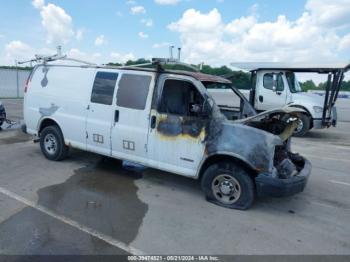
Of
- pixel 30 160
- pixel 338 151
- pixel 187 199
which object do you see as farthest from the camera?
pixel 338 151

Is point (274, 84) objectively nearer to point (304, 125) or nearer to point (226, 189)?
point (304, 125)

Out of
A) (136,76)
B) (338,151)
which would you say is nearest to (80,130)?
Result: (136,76)

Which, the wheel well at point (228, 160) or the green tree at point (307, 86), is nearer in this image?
the wheel well at point (228, 160)

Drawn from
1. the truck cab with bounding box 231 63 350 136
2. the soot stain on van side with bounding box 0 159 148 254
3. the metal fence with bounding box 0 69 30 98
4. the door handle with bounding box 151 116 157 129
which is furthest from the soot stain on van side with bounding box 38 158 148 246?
the metal fence with bounding box 0 69 30 98

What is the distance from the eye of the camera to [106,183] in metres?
5.38

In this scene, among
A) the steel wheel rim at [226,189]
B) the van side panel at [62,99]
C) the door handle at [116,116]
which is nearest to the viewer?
the steel wheel rim at [226,189]

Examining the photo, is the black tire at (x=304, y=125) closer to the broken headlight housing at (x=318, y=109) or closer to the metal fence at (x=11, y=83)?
the broken headlight housing at (x=318, y=109)

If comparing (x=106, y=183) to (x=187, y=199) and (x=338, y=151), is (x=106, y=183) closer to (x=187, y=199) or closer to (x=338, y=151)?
(x=187, y=199)

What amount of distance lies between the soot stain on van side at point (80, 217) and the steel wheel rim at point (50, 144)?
1.11 m

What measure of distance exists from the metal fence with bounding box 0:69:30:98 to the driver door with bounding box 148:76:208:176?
69.4 ft

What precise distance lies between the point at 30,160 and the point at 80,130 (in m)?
1.51

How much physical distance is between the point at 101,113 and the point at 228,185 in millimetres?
2621

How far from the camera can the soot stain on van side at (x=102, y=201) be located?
392 centimetres

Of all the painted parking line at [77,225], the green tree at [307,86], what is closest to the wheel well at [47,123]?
the painted parking line at [77,225]
